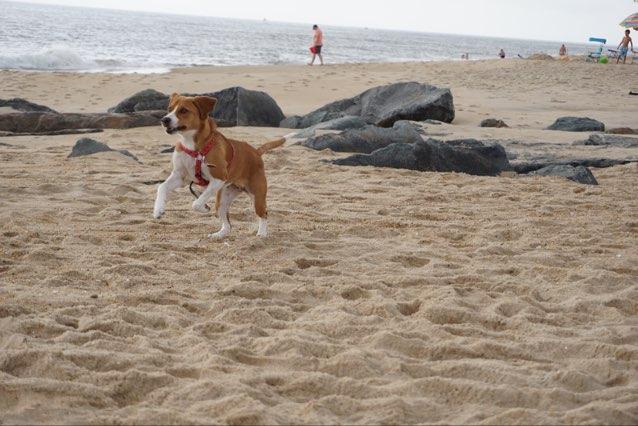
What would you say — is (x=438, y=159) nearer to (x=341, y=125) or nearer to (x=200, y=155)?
(x=341, y=125)

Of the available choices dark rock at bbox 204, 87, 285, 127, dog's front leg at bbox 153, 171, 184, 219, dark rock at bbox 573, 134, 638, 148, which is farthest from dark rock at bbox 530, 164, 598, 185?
dark rock at bbox 204, 87, 285, 127

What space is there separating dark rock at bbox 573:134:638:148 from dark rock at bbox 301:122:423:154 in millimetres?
2727

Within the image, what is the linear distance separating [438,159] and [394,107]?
4.77 meters

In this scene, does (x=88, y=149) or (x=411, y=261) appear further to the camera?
(x=88, y=149)

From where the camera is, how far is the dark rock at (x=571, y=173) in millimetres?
9062

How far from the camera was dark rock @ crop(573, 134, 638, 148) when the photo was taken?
11.6 m

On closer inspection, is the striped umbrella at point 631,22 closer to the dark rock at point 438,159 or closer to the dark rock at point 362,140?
the dark rock at point 362,140

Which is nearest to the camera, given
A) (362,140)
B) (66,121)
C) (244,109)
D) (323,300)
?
(323,300)

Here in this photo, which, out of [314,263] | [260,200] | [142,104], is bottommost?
[142,104]

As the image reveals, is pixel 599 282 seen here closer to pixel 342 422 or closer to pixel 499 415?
pixel 499 415

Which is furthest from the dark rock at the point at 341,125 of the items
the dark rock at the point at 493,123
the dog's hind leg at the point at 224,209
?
the dog's hind leg at the point at 224,209

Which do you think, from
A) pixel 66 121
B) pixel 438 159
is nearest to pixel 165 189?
pixel 438 159

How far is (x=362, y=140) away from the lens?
11008mm

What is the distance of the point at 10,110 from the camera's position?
43.6ft
